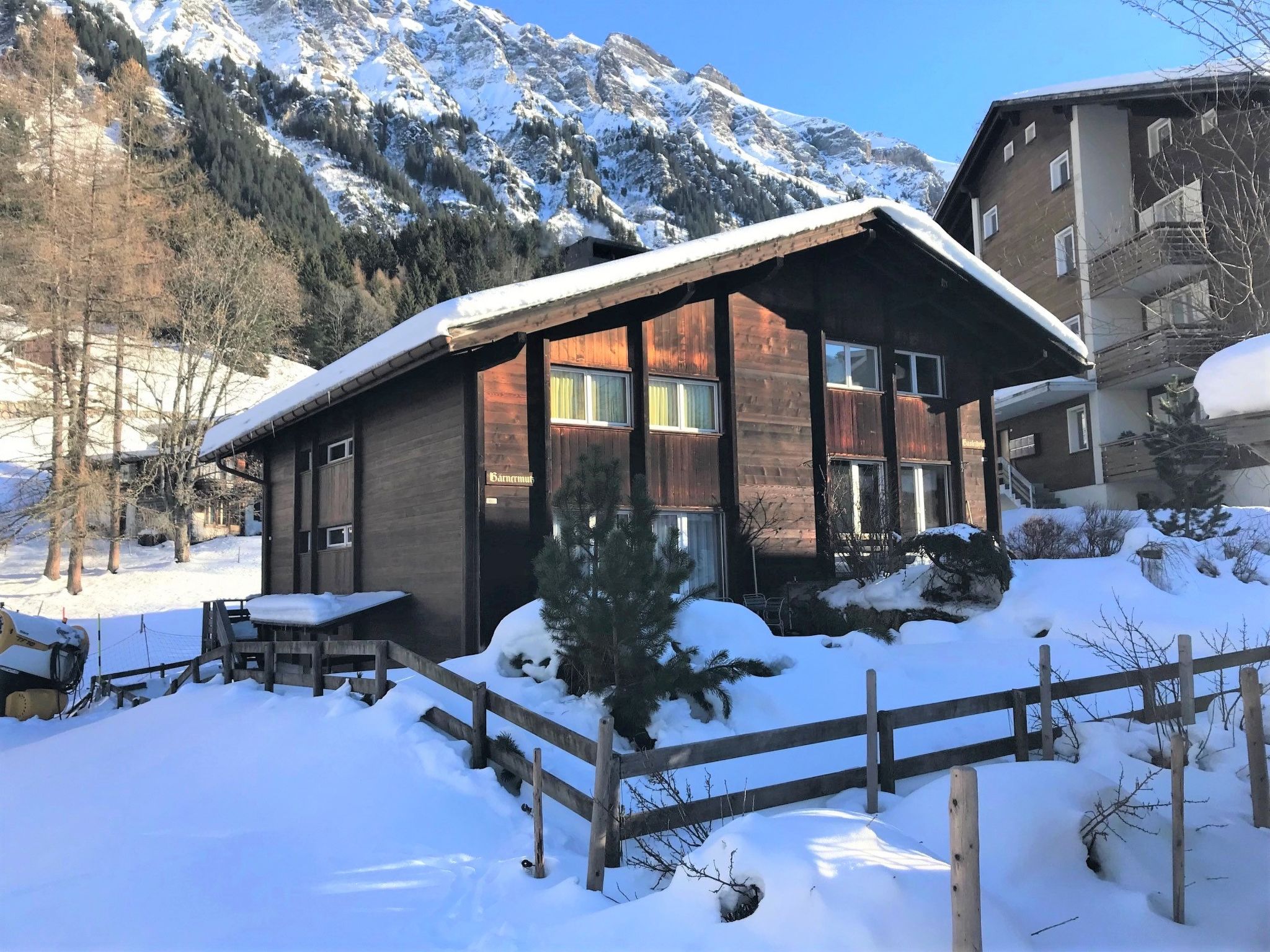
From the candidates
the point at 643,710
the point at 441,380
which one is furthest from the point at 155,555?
the point at 643,710

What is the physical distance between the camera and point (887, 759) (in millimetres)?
6223

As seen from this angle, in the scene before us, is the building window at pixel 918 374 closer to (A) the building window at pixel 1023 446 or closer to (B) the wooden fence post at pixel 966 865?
(B) the wooden fence post at pixel 966 865

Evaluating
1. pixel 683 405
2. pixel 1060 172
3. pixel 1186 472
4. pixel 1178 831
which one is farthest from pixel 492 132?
pixel 1178 831

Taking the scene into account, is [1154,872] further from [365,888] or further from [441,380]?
[441,380]

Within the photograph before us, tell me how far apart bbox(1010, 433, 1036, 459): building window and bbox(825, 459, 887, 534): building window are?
16387 mm

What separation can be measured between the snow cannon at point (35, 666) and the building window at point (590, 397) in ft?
39.9

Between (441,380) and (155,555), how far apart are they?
24.0m

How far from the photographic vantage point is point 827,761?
7.33 meters

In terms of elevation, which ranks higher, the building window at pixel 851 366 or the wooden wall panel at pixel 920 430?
the building window at pixel 851 366

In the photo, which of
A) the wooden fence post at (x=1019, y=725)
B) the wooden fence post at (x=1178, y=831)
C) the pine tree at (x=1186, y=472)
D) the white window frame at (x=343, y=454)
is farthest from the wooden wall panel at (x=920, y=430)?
the wooden fence post at (x=1178, y=831)

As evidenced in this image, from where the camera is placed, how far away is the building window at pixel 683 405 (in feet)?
43.0

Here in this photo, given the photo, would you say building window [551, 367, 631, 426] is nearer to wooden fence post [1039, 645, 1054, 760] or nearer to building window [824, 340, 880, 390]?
building window [824, 340, 880, 390]

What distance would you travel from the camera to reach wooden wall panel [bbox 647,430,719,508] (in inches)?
505

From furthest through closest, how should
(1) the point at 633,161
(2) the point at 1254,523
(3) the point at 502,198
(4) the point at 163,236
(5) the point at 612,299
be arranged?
(1) the point at 633,161 < (3) the point at 502,198 < (4) the point at 163,236 < (2) the point at 1254,523 < (5) the point at 612,299
